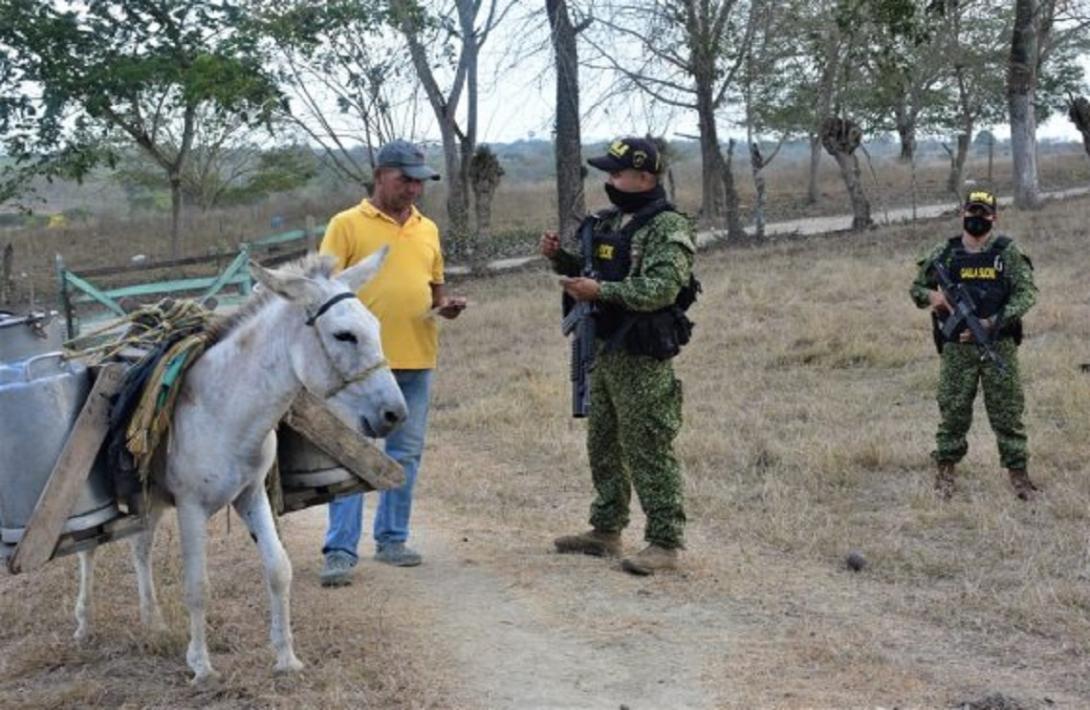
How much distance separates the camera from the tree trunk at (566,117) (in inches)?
741

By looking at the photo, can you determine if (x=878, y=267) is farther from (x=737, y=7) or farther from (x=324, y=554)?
(x=324, y=554)

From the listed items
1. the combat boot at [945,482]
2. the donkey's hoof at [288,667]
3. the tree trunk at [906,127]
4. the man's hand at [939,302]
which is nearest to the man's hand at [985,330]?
the man's hand at [939,302]

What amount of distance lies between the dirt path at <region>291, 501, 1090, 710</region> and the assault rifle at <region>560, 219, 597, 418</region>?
33.1 inches

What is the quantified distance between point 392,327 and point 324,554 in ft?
3.85

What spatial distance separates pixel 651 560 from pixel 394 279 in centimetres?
180

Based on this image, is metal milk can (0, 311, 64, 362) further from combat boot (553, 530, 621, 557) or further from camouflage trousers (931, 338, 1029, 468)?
camouflage trousers (931, 338, 1029, 468)

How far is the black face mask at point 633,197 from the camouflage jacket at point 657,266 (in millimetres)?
99

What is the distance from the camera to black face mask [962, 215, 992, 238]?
291 inches

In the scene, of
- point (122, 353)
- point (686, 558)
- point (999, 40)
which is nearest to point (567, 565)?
point (686, 558)

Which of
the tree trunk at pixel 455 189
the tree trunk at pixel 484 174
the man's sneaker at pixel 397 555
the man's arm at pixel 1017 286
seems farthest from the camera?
the tree trunk at pixel 484 174

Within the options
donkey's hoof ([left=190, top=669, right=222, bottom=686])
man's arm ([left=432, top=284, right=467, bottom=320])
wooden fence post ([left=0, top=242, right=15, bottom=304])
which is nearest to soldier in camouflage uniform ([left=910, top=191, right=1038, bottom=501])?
man's arm ([left=432, top=284, right=467, bottom=320])

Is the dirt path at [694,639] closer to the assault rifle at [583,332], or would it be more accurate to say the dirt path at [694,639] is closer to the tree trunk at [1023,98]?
the assault rifle at [583,332]

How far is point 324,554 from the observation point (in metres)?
6.07

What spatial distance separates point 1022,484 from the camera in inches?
287
